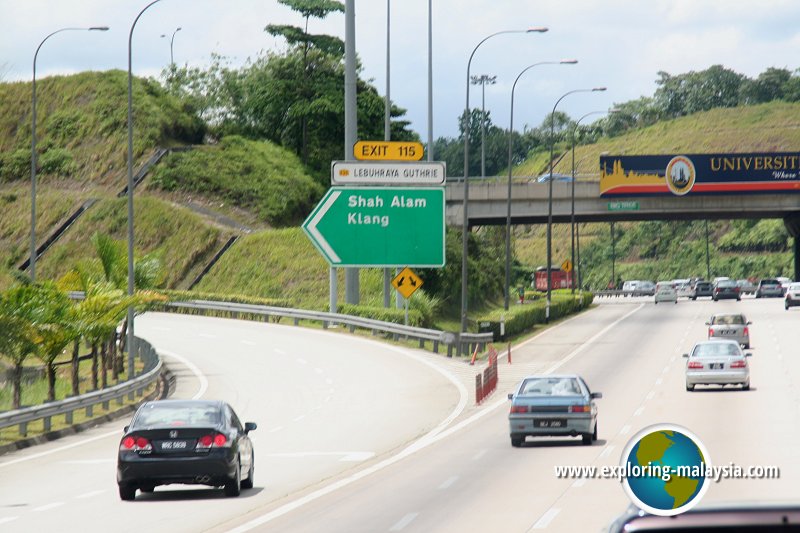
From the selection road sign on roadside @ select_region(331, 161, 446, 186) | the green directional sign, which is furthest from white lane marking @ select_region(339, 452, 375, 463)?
the green directional sign

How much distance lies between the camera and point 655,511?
13.7 feet

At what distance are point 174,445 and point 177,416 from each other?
2.07 feet

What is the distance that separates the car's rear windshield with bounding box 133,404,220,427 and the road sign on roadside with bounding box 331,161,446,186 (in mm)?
27433

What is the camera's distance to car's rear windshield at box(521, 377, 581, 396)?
27.7m

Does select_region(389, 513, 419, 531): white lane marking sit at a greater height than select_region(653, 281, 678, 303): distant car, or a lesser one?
lesser

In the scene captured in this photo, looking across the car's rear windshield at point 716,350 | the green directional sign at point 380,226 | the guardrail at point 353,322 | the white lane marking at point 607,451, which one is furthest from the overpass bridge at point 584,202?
the white lane marking at point 607,451

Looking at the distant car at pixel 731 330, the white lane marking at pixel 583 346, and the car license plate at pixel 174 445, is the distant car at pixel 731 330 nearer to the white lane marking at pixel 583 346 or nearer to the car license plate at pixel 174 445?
the white lane marking at pixel 583 346

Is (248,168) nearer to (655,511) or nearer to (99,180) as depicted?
(99,180)

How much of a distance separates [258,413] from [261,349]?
17617 mm

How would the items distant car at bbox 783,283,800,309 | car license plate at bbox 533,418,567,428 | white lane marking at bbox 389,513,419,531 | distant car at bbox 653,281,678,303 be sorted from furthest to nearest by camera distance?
distant car at bbox 653,281,678,303
distant car at bbox 783,283,800,309
car license plate at bbox 533,418,567,428
white lane marking at bbox 389,513,419,531

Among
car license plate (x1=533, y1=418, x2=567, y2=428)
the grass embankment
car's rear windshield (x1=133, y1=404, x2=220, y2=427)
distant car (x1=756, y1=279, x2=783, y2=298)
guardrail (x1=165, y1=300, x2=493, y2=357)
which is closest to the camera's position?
car's rear windshield (x1=133, y1=404, x2=220, y2=427)

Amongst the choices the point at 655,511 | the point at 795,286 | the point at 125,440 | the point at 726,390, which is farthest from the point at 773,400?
the point at 795,286

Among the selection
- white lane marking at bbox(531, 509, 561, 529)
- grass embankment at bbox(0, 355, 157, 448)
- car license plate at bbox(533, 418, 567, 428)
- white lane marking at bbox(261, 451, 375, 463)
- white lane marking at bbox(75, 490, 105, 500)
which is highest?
white lane marking at bbox(531, 509, 561, 529)

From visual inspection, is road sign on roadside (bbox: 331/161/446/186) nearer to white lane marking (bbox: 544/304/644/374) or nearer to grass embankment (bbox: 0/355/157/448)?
white lane marking (bbox: 544/304/644/374)
